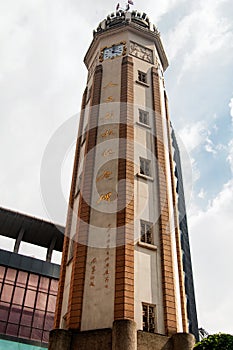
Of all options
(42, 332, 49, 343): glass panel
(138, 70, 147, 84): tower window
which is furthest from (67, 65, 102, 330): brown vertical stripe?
(42, 332, 49, 343): glass panel

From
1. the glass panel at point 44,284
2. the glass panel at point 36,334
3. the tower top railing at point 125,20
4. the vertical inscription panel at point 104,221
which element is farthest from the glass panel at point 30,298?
the tower top railing at point 125,20

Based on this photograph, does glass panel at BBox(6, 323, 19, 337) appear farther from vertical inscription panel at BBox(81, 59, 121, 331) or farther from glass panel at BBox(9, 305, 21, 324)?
vertical inscription panel at BBox(81, 59, 121, 331)

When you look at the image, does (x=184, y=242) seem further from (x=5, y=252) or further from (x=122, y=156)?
(x=122, y=156)

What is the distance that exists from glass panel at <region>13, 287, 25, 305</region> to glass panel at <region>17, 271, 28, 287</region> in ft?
2.21

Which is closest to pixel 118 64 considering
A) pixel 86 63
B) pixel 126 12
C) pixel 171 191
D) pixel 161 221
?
pixel 86 63

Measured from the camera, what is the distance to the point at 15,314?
42.9m

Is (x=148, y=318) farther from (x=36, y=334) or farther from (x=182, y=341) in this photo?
(x=36, y=334)

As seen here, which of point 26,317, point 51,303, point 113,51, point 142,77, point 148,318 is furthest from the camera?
point 51,303

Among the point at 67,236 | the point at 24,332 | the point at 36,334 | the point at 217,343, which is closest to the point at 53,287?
the point at 36,334

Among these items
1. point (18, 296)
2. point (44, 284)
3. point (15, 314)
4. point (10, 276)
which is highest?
point (10, 276)

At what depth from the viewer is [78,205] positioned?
28.2 metres

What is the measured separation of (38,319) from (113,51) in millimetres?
33038

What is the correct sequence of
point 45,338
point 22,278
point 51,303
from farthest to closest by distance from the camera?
point 22,278 < point 51,303 < point 45,338

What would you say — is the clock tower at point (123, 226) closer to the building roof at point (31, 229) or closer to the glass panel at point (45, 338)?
the building roof at point (31, 229)
